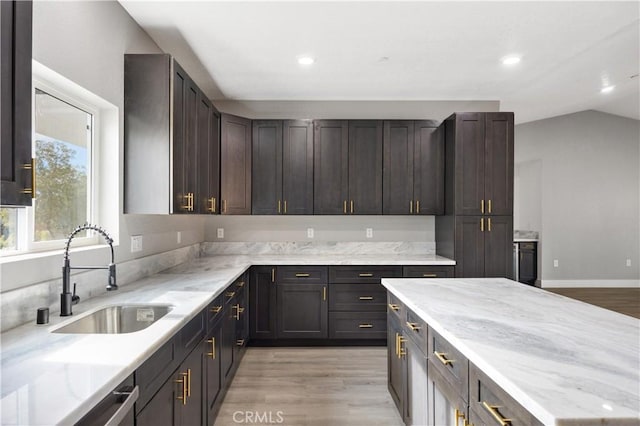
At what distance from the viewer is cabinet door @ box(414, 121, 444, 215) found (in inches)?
162

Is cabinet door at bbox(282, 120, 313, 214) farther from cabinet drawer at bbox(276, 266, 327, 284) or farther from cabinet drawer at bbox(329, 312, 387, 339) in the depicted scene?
cabinet drawer at bbox(329, 312, 387, 339)

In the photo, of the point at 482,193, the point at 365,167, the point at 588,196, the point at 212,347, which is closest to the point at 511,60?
the point at 482,193

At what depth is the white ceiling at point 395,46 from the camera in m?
2.45

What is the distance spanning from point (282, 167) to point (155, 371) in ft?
9.61

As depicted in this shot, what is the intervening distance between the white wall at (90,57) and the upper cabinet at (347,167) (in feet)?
5.87

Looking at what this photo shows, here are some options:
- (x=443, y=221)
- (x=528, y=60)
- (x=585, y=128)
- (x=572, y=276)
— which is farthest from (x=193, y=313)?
(x=585, y=128)

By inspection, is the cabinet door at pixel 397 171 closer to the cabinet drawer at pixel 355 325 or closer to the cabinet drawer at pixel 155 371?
the cabinet drawer at pixel 355 325

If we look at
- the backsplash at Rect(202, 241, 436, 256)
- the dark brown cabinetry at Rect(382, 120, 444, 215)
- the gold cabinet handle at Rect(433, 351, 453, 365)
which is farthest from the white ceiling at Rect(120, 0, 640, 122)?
the gold cabinet handle at Rect(433, 351, 453, 365)

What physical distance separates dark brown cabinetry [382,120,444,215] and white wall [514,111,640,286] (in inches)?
160

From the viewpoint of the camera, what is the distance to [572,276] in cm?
689

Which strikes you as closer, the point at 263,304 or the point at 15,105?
the point at 15,105

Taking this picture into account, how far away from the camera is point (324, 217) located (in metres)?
4.42

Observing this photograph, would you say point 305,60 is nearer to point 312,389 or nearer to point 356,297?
point 356,297

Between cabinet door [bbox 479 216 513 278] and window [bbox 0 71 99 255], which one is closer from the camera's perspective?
window [bbox 0 71 99 255]
